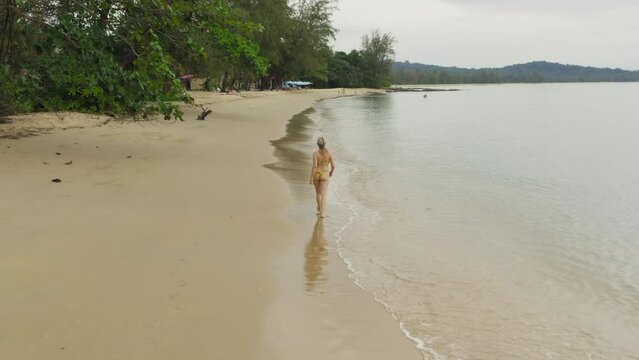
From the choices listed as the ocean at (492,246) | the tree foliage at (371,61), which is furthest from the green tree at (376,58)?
the ocean at (492,246)

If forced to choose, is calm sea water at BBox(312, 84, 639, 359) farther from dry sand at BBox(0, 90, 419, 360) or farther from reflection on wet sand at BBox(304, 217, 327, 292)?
dry sand at BBox(0, 90, 419, 360)

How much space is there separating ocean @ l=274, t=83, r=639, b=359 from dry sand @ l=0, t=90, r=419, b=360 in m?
0.58

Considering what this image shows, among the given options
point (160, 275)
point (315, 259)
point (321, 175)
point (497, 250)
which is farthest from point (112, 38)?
point (497, 250)

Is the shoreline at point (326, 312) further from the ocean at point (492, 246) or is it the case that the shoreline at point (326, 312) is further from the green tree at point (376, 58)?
the green tree at point (376, 58)

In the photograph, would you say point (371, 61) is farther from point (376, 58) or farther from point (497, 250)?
point (497, 250)

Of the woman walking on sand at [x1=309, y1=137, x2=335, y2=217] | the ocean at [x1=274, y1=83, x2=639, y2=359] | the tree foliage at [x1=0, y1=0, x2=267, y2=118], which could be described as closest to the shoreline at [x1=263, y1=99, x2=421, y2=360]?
the ocean at [x1=274, y1=83, x2=639, y2=359]

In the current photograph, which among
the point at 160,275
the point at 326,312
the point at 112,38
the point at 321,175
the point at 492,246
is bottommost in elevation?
the point at 492,246

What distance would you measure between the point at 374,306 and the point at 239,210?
12.7ft

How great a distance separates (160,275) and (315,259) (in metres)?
2.06

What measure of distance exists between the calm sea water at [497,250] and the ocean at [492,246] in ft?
0.07

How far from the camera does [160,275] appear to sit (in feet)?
17.6

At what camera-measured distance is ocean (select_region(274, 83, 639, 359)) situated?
5047 millimetres

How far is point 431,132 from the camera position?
29406 mm

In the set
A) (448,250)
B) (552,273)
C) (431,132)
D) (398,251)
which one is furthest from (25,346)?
(431,132)
